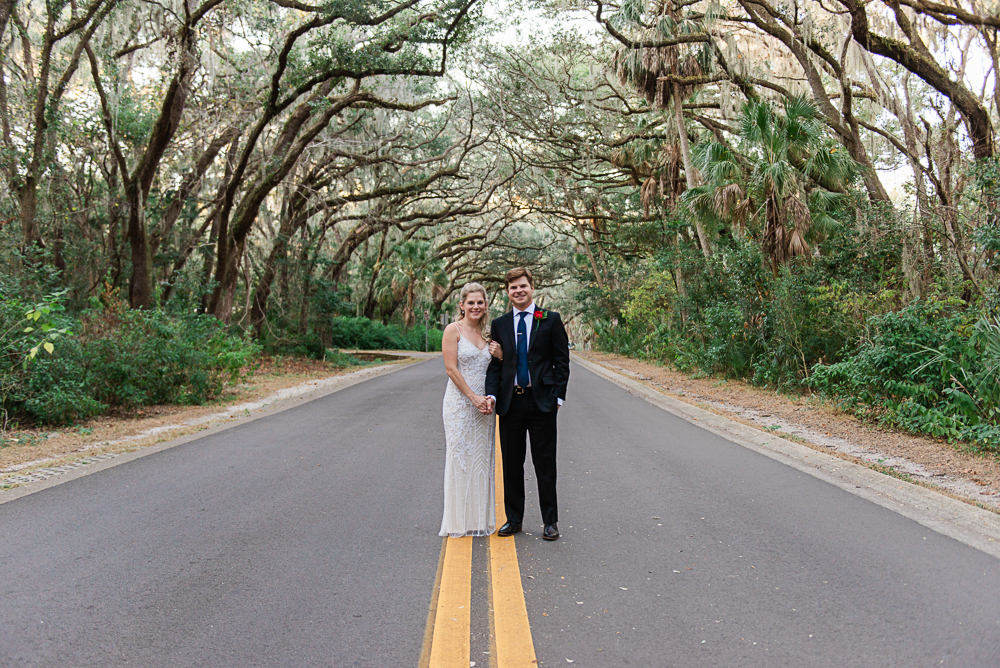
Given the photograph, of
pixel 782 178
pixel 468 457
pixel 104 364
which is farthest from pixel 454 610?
pixel 782 178

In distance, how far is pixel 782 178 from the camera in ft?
46.9

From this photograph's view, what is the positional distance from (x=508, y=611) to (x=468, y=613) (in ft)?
0.68

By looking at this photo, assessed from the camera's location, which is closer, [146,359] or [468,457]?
[468,457]

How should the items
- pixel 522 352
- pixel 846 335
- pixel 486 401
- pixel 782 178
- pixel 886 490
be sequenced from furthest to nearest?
pixel 782 178 < pixel 846 335 < pixel 886 490 < pixel 522 352 < pixel 486 401

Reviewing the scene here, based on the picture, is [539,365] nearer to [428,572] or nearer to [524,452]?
[524,452]

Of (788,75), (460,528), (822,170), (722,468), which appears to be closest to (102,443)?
(460,528)

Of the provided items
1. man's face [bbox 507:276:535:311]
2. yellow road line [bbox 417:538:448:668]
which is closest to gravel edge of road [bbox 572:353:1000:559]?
man's face [bbox 507:276:535:311]

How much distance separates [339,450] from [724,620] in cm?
588

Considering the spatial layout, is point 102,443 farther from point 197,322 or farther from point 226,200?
point 226,200

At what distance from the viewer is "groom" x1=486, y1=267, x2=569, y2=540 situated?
5.03 m

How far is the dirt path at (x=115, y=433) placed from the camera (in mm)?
7754

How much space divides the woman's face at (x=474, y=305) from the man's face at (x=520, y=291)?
201 millimetres

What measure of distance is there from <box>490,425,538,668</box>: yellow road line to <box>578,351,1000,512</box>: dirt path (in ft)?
13.1

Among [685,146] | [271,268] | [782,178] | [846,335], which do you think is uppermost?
[685,146]
